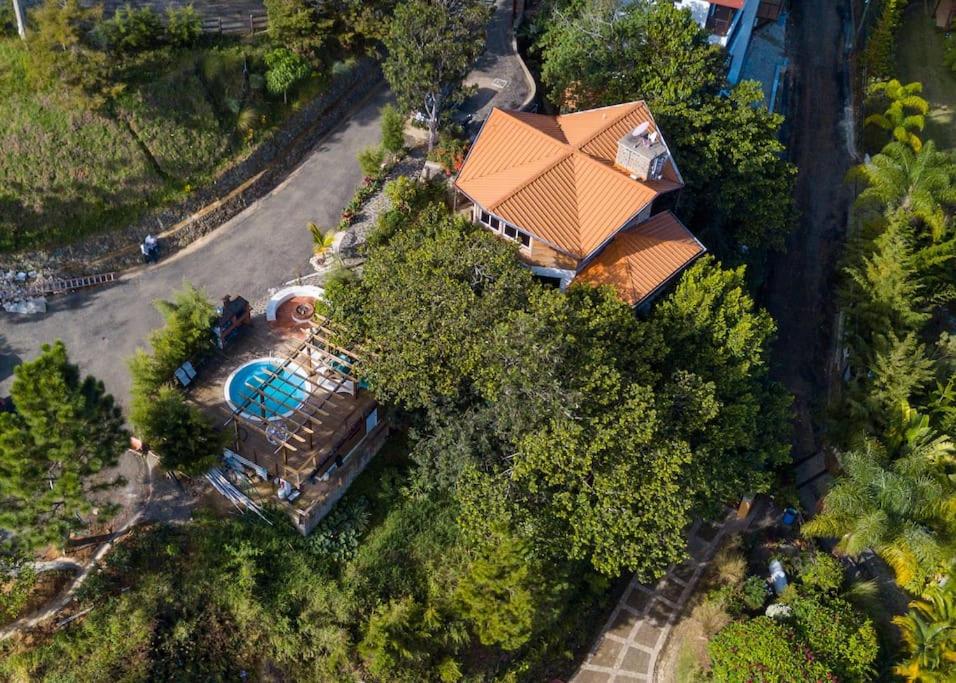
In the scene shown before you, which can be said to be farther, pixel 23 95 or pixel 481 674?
pixel 23 95

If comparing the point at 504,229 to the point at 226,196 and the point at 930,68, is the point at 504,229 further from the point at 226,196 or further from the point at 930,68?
the point at 930,68

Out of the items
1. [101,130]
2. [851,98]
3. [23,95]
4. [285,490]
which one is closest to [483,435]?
[285,490]

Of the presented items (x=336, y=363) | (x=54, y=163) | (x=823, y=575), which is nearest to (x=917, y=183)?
(x=823, y=575)

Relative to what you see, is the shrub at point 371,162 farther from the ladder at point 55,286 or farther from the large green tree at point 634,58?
the ladder at point 55,286

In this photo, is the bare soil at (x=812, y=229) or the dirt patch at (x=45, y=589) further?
the bare soil at (x=812, y=229)

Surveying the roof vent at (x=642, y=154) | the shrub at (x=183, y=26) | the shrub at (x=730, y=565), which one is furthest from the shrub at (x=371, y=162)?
the shrub at (x=730, y=565)

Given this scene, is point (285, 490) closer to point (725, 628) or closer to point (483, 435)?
point (483, 435)

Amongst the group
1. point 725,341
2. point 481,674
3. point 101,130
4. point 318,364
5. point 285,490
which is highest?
point 101,130
